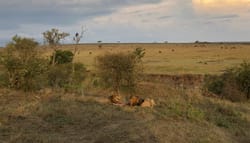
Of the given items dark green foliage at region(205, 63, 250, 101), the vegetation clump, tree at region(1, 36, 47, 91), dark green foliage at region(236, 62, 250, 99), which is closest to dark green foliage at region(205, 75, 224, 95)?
dark green foliage at region(205, 63, 250, 101)

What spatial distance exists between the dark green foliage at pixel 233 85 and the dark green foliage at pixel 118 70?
5058 mm

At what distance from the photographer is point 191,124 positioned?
10414 mm

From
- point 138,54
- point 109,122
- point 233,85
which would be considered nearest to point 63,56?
point 138,54

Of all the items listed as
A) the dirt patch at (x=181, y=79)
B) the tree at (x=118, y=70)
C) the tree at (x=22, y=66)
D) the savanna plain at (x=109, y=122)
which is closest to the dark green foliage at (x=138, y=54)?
the tree at (x=118, y=70)

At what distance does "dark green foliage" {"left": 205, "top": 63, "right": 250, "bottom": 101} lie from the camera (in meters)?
21.7

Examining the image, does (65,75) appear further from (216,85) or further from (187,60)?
(187,60)

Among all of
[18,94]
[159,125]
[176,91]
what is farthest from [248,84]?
[159,125]

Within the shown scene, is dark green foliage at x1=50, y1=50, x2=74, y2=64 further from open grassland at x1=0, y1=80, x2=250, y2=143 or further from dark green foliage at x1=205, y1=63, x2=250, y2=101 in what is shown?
open grassland at x1=0, y1=80, x2=250, y2=143

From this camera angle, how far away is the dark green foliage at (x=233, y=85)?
71.3ft

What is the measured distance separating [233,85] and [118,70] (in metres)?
6.66

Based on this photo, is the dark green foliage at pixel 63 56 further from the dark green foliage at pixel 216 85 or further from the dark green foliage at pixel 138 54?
the dark green foliage at pixel 216 85

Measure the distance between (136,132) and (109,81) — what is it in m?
12.0

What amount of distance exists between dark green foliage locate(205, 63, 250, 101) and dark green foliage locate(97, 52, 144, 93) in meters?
5.06

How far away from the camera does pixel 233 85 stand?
2283 cm
